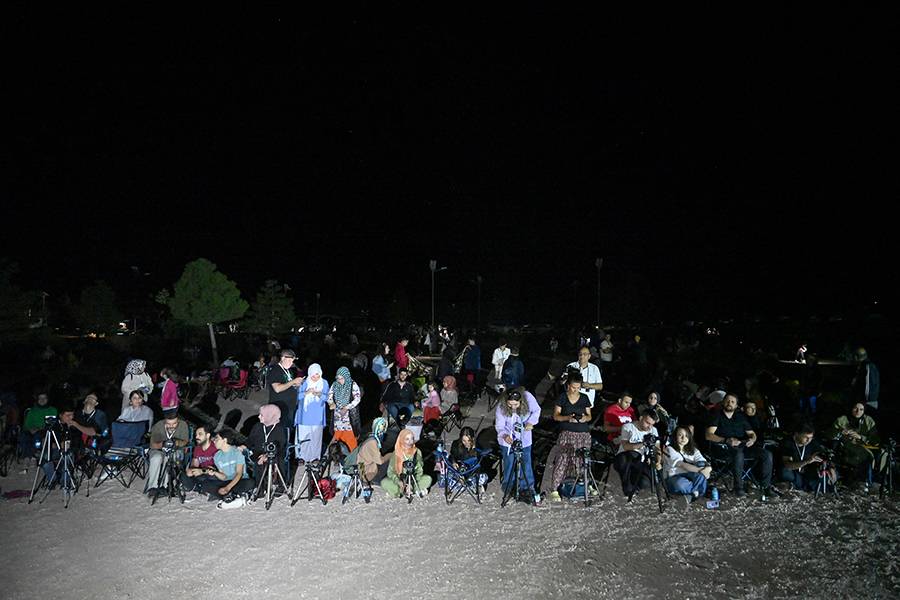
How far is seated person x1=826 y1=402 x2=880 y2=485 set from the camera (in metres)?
8.13

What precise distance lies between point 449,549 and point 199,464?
3623mm

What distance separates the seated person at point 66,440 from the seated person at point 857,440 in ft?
34.1

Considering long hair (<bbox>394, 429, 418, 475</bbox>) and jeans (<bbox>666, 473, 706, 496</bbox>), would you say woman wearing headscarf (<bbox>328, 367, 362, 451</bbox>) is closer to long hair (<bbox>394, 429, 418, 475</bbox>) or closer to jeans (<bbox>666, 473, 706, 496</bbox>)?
long hair (<bbox>394, 429, 418, 475</bbox>)

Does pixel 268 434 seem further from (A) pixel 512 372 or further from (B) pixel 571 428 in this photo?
(A) pixel 512 372

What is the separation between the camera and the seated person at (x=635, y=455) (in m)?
7.72

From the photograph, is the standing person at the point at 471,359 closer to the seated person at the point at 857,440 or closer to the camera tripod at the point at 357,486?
the camera tripod at the point at 357,486

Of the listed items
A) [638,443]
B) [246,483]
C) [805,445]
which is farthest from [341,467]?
[805,445]

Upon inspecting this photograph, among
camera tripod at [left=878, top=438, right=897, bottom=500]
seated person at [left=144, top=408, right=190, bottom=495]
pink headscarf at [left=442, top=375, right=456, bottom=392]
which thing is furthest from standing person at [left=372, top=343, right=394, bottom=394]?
camera tripod at [left=878, top=438, right=897, bottom=500]

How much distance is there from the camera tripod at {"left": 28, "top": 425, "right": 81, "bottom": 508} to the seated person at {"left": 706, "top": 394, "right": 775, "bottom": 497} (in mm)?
8514

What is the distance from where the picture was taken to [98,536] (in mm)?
6324

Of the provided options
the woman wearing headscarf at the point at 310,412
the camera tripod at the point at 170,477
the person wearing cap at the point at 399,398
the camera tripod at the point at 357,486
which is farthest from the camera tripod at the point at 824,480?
the camera tripod at the point at 170,477

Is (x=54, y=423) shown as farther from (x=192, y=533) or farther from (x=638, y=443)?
(x=638, y=443)

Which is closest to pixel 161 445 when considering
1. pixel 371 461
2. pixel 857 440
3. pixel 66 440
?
pixel 66 440

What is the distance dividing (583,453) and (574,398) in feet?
2.29
